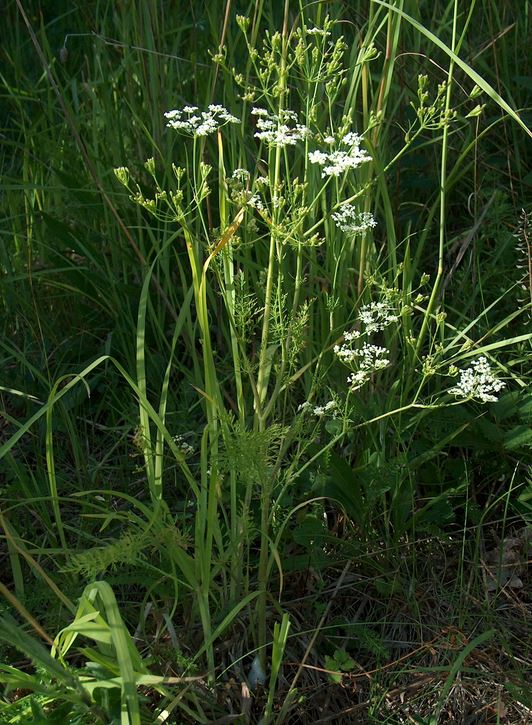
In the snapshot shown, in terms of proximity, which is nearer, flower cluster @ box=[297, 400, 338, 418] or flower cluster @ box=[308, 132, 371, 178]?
flower cluster @ box=[308, 132, 371, 178]

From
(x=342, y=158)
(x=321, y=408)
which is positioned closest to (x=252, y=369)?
(x=321, y=408)

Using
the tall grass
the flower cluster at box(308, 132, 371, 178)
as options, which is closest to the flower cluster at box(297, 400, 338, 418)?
the tall grass

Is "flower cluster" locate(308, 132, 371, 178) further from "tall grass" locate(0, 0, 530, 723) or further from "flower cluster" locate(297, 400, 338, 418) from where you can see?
"flower cluster" locate(297, 400, 338, 418)

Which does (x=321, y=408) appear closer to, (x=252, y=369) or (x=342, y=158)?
(x=252, y=369)

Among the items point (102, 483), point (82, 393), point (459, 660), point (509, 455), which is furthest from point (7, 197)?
point (459, 660)

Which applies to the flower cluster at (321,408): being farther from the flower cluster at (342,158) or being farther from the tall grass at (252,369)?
the flower cluster at (342,158)

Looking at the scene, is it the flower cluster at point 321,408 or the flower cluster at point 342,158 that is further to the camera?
the flower cluster at point 321,408

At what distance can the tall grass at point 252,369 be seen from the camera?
1.58 metres

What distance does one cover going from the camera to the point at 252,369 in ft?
5.40

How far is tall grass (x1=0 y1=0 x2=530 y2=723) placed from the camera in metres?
1.58

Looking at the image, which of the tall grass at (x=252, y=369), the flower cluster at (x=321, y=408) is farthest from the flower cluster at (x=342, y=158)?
the flower cluster at (x=321, y=408)

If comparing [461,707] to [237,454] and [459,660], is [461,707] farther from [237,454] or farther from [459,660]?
[237,454]

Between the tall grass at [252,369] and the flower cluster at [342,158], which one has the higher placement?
the flower cluster at [342,158]

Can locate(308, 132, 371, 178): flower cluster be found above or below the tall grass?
above
